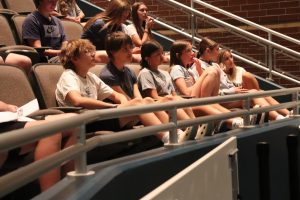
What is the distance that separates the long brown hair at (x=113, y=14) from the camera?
4133 millimetres

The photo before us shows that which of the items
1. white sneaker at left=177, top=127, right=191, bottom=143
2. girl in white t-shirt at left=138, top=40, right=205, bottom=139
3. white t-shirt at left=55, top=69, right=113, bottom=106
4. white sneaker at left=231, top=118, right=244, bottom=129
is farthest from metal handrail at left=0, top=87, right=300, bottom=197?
girl in white t-shirt at left=138, top=40, right=205, bottom=139

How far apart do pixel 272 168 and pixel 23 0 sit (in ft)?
9.55

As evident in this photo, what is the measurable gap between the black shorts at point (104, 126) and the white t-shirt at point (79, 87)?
0.90ft

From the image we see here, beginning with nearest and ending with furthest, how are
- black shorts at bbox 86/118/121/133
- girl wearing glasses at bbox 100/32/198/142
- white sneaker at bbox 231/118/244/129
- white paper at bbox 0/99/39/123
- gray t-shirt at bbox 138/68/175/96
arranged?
white paper at bbox 0/99/39/123 → black shorts at bbox 86/118/121/133 → girl wearing glasses at bbox 100/32/198/142 → white sneaker at bbox 231/118/244/129 → gray t-shirt at bbox 138/68/175/96

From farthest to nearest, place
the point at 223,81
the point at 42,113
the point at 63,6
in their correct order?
1. the point at 63,6
2. the point at 223,81
3. the point at 42,113

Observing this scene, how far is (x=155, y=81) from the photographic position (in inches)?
142

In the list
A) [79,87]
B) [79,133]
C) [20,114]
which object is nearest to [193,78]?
[79,87]

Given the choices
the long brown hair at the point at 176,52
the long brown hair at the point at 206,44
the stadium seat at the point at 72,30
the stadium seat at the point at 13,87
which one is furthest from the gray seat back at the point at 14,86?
the long brown hair at the point at 206,44

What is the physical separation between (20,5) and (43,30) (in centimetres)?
137

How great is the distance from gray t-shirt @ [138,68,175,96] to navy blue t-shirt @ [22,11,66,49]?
75cm

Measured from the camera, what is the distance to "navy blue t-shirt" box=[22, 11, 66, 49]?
148 inches

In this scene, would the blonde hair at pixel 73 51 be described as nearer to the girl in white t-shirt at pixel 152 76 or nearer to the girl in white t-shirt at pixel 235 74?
the girl in white t-shirt at pixel 152 76

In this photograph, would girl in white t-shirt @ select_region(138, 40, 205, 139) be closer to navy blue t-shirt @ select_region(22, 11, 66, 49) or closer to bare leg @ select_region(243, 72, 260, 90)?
navy blue t-shirt @ select_region(22, 11, 66, 49)

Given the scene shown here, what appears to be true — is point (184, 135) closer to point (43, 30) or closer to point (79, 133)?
point (79, 133)
